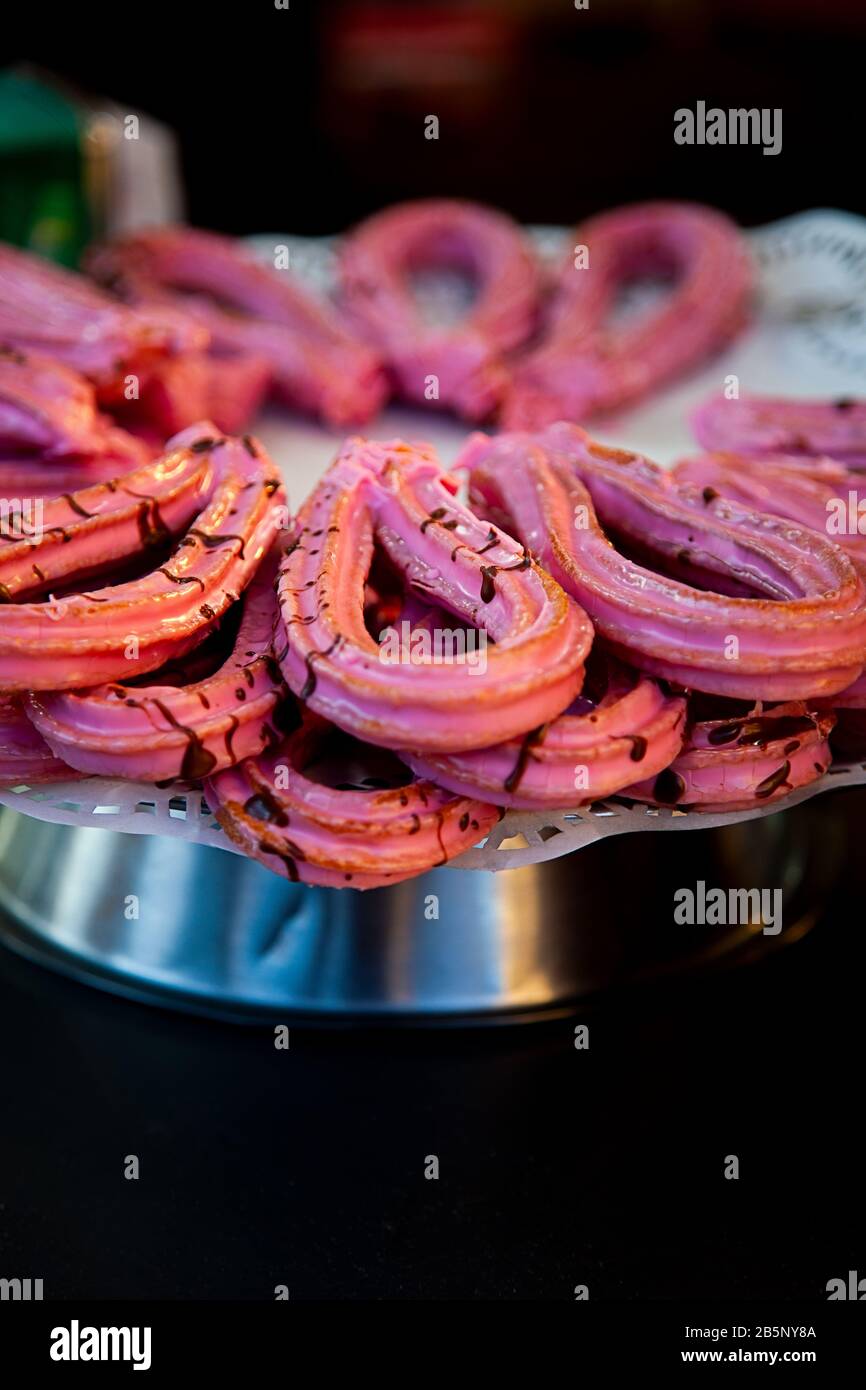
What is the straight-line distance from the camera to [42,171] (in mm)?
2434

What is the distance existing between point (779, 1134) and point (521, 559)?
0.53m

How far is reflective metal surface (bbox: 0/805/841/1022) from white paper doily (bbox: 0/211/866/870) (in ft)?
0.38

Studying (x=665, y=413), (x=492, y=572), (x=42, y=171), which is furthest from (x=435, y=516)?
(x=42, y=171)

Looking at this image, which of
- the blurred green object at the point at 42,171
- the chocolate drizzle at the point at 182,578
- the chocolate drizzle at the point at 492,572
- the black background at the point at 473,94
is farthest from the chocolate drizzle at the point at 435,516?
the black background at the point at 473,94

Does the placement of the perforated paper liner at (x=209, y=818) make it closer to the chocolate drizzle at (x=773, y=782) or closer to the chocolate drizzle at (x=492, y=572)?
the chocolate drizzle at (x=773, y=782)

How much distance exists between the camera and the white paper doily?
1.17 m

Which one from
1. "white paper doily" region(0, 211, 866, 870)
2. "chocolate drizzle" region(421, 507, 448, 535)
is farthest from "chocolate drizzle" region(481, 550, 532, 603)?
"white paper doily" region(0, 211, 866, 870)

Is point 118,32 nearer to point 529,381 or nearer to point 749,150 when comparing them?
point 749,150

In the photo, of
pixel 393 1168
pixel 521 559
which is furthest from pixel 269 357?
pixel 393 1168

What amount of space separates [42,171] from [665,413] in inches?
45.4

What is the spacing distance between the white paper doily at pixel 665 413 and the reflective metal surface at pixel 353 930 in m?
0.12

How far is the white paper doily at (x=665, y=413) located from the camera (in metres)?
1.17

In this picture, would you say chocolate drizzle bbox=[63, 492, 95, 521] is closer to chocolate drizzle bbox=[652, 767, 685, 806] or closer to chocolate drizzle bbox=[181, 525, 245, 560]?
chocolate drizzle bbox=[181, 525, 245, 560]

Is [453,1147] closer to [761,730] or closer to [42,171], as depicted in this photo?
[761,730]
